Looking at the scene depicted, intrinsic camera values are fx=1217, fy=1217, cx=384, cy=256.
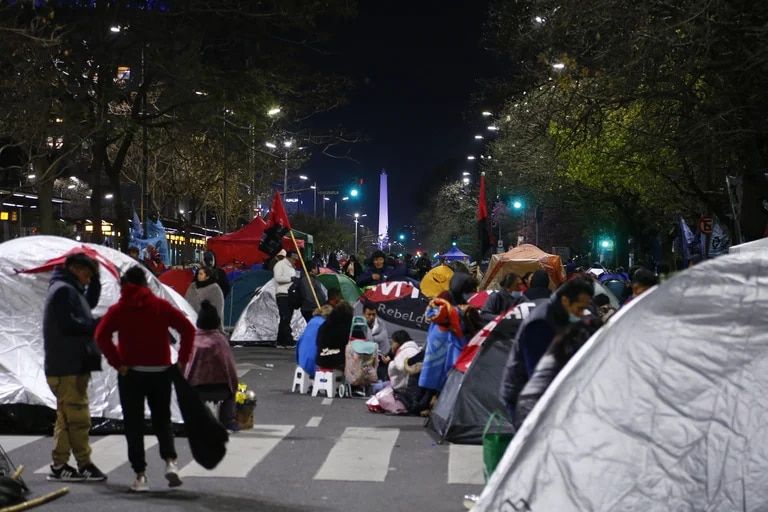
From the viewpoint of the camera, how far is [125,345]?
29.5 ft

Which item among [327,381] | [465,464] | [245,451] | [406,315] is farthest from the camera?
[406,315]

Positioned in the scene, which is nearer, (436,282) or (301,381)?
(301,381)

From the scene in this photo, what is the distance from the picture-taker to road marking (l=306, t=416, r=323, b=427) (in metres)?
13.2

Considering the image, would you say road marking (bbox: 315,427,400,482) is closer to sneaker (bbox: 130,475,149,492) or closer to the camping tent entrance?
the camping tent entrance

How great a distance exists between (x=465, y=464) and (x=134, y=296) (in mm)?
3279

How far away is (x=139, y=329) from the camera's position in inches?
353

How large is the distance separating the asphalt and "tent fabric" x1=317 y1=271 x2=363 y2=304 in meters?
10.6

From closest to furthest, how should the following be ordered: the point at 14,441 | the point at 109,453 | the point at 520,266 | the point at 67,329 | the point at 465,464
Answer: the point at 67,329 → the point at 465,464 → the point at 109,453 → the point at 14,441 → the point at 520,266

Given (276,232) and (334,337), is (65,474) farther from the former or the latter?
(276,232)

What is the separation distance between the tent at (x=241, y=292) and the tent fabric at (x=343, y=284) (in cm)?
164

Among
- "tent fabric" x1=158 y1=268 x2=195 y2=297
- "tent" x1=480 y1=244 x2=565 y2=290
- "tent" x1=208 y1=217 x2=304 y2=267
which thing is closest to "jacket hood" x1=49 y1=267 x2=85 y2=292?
"tent fabric" x1=158 y1=268 x2=195 y2=297

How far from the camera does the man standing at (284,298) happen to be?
76.0 feet

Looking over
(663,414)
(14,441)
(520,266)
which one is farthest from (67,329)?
(520,266)

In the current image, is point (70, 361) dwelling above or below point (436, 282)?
below
